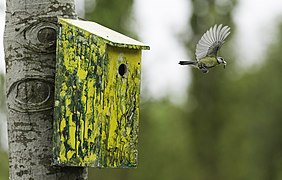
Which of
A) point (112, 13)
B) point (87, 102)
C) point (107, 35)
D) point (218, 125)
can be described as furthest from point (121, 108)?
point (218, 125)

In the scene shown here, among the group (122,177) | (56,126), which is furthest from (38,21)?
(122,177)

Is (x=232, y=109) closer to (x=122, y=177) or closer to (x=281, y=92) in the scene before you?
(x=281, y=92)

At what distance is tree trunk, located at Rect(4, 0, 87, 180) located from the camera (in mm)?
4355

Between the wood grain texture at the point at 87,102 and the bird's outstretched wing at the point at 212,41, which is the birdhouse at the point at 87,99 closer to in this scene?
the wood grain texture at the point at 87,102

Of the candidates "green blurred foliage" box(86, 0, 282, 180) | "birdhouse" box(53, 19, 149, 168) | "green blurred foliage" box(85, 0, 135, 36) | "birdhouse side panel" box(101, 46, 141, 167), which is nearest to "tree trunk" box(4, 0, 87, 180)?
"birdhouse" box(53, 19, 149, 168)

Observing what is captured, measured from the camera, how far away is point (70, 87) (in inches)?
173

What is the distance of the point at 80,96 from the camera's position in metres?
4.41

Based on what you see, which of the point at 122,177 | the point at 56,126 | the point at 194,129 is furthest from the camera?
the point at 194,129

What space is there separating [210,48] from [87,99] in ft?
2.13

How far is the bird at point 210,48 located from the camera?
166 inches

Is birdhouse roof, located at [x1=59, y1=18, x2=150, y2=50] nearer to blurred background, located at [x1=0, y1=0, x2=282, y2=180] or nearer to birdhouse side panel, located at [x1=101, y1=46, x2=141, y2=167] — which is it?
birdhouse side panel, located at [x1=101, y1=46, x2=141, y2=167]

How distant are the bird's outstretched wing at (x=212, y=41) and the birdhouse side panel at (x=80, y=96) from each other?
471 mm

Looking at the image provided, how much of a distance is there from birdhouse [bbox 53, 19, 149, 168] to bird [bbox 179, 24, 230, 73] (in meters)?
0.41

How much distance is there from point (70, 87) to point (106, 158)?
0.39 metres
